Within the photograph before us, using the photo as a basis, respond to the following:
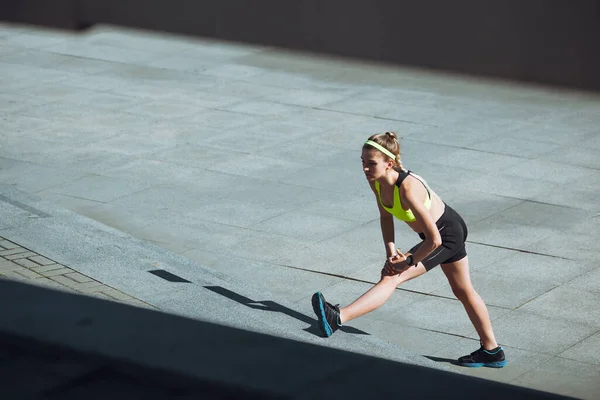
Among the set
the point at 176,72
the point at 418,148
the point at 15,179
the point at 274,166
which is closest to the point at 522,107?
the point at 418,148

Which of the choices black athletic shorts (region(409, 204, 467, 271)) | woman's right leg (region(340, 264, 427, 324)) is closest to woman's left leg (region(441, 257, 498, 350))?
black athletic shorts (region(409, 204, 467, 271))

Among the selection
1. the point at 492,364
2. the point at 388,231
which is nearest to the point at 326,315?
the point at 388,231

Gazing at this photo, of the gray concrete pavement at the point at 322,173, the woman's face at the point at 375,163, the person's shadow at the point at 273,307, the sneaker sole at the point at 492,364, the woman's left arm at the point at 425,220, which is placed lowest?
the person's shadow at the point at 273,307

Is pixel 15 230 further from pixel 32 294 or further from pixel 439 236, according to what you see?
pixel 439 236

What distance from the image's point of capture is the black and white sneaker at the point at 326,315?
8086 millimetres

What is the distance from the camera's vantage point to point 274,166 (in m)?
13.1

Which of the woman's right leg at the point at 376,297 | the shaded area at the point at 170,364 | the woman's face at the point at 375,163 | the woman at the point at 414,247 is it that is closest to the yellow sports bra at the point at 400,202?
the woman at the point at 414,247

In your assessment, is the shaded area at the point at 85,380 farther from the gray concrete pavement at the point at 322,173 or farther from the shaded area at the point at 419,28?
the shaded area at the point at 419,28

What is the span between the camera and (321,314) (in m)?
8.11

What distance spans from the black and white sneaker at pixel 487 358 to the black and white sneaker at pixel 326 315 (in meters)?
0.99

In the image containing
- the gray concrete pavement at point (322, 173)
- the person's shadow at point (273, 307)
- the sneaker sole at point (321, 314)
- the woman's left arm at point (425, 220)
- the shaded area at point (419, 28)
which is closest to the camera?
the shaded area at point (419, 28)

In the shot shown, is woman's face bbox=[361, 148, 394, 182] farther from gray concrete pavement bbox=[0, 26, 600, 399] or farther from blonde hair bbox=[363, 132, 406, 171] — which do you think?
gray concrete pavement bbox=[0, 26, 600, 399]

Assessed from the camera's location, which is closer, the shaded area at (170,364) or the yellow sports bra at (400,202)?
the shaded area at (170,364)

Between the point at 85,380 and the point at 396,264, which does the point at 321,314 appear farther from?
the point at 85,380
